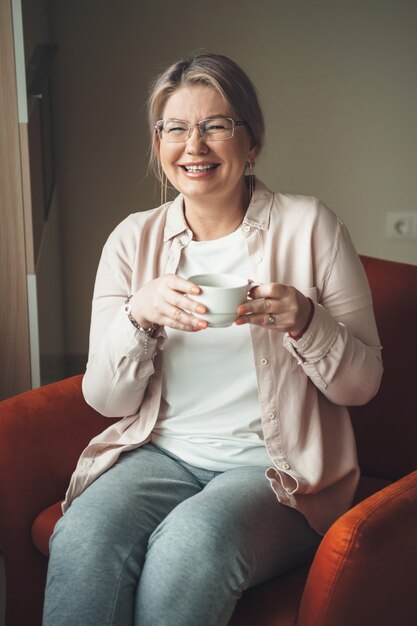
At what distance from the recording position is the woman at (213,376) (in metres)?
1.28

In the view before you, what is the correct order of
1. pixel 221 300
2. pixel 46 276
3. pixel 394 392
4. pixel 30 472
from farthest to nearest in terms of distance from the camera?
pixel 46 276 < pixel 394 392 < pixel 30 472 < pixel 221 300

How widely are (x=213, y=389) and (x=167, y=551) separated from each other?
325 millimetres

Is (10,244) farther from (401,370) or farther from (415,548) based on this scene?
(415,548)

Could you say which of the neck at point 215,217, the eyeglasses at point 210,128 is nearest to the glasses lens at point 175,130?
the eyeglasses at point 210,128

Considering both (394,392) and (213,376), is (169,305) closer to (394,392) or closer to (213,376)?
(213,376)

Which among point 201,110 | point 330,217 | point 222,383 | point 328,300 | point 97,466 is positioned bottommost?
point 97,466

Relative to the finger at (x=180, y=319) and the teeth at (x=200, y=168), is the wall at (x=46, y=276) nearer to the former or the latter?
the teeth at (x=200, y=168)

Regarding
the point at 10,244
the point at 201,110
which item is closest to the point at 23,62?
the point at 10,244

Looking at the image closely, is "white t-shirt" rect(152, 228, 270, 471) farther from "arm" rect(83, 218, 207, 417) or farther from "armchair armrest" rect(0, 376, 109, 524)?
"armchair armrest" rect(0, 376, 109, 524)

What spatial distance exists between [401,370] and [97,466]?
1.97 feet

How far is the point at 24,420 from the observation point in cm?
155

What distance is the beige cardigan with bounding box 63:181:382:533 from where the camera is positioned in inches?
54.7

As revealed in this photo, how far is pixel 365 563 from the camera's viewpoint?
120 cm

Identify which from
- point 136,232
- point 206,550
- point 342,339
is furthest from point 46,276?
point 206,550
